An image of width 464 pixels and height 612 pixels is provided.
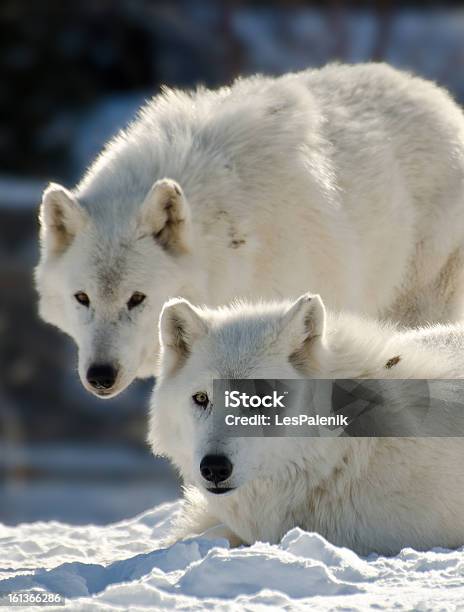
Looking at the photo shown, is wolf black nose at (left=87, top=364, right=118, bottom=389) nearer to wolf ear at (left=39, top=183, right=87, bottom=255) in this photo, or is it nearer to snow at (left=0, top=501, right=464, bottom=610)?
wolf ear at (left=39, top=183, right=87, bottom=255)

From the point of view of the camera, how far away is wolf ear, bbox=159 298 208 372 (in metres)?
5.45

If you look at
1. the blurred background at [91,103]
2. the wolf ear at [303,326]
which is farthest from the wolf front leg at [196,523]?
the blurred background at [91,103]

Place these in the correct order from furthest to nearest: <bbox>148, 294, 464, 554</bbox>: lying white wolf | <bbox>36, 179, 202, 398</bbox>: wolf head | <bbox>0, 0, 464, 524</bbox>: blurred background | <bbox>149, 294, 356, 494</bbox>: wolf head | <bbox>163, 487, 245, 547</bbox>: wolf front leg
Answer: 1. <bbox>0, 0, 464, 524</bbox>: blurred background
2. <bbox>36, 179, 202, 398</bbox>: wolf head
3. <bbox>163, 487, 245, 547</bbox>: wolf front leg
4. <bbox>148, 294, 464, 554</bbox>: lying white wolf
5. <bbox>149, 294, 356, 494</bbox>: wolf head

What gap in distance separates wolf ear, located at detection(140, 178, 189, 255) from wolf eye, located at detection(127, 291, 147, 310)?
0.34 metres

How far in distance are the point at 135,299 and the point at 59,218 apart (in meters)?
0.73

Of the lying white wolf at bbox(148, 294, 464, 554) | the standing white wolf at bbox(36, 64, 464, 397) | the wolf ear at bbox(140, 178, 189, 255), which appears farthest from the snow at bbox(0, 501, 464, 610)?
the wolf ear at bbox(140, 178, 189, 255)

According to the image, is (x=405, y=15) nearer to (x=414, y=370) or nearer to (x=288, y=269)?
(x=288, y=269)

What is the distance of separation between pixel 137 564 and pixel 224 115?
11.6ft

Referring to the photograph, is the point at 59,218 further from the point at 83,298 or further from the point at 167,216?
the point at 167,216

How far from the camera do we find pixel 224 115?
7.71m

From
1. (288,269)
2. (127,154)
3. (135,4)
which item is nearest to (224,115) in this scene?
(127,154)

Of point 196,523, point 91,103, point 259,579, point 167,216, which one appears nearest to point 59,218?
point 167,216

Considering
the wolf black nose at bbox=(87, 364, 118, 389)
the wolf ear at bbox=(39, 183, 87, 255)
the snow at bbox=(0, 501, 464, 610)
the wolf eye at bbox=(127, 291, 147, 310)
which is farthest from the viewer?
the wolf ear at bbox=(39, 183, 87, 255)

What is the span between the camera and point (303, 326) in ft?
17.5
